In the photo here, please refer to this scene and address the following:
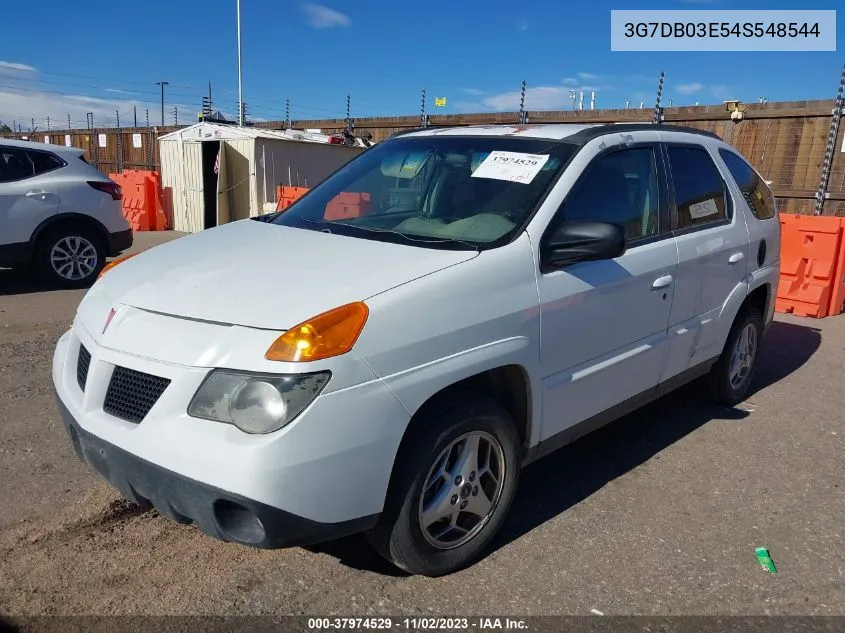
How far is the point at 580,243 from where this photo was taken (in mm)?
2951

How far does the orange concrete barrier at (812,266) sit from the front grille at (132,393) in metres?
7.44

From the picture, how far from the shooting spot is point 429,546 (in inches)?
107

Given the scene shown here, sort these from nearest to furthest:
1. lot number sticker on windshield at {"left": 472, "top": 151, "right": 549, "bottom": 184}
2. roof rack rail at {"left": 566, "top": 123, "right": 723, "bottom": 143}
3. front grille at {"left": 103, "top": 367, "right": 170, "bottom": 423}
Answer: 1. front grille at {"left": 103, "top": 367, "right": 170, "bottom": 423}
2. lot number sticker on windshield at {"left": 472, "top": 151, "right": 549, "bottom": 184}
3. roof rack rail at {"left": 566, "top": 123, "right": 723, "bottom": 143}

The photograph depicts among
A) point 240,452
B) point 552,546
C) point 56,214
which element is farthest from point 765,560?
point 56,214

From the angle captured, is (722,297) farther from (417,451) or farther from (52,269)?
(52,269)

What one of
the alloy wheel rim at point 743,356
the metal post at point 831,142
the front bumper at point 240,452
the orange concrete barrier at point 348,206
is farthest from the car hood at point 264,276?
the metal post at point 831,142

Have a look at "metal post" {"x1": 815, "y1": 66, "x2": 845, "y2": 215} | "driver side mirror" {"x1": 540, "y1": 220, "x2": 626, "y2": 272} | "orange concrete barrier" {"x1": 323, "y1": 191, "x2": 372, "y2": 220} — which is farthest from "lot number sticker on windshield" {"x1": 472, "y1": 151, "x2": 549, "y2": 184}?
"metal post" {"x1": 815, "y1": 66, "x2": 845, "y2": 215}

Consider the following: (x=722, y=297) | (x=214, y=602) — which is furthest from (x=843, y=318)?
(x=214, y=602)

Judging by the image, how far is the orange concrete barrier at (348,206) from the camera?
3.59m

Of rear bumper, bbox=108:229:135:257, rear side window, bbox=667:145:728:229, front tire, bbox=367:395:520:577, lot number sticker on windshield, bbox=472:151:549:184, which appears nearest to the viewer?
front tire, bbox=367:395:520:577

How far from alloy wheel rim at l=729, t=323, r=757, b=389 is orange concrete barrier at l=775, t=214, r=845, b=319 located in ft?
10.8

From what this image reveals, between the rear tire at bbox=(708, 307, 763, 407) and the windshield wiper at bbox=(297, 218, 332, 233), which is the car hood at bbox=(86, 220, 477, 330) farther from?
the rear tire at bbox=(708, 307, 763, 407)

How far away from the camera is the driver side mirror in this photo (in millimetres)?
2902

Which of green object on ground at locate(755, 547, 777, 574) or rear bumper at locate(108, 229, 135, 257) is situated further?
rear bumper at locate(108, 229, 135, 257)
